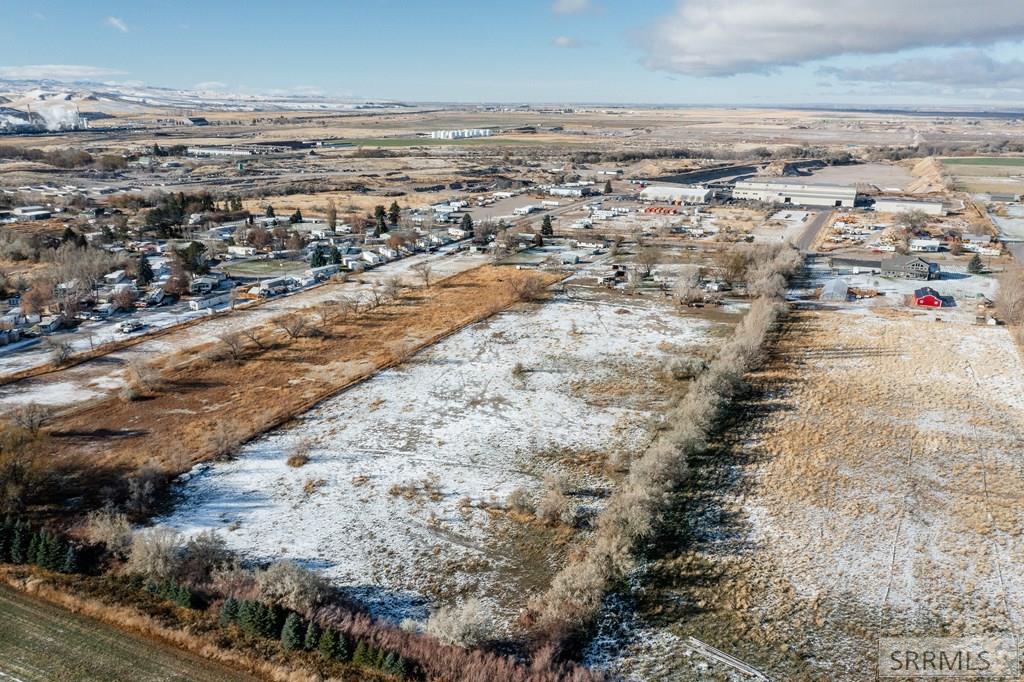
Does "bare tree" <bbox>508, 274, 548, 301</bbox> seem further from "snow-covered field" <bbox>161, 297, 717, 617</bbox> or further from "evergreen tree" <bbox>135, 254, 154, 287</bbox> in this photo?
"evergreen tree" <bbox>135, 254, 154, 287</bbox>

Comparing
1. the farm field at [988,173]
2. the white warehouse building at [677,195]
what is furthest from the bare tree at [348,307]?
the farm field at [988,173]

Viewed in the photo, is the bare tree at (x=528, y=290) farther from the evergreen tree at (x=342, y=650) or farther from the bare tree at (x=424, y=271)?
Answer: the evergreen tree at (x=342, y=650)

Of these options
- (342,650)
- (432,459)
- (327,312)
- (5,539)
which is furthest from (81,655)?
(327,312)

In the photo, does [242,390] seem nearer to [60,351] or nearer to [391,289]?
[60,351]

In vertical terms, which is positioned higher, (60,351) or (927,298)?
(927,298)

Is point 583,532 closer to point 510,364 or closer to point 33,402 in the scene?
point 510,364

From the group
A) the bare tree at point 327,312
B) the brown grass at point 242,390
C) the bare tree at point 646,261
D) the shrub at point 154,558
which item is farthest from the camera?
the bare tree at point 646,261

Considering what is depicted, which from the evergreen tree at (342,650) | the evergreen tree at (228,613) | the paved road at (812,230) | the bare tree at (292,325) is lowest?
the evergreen tree at (342,650)
